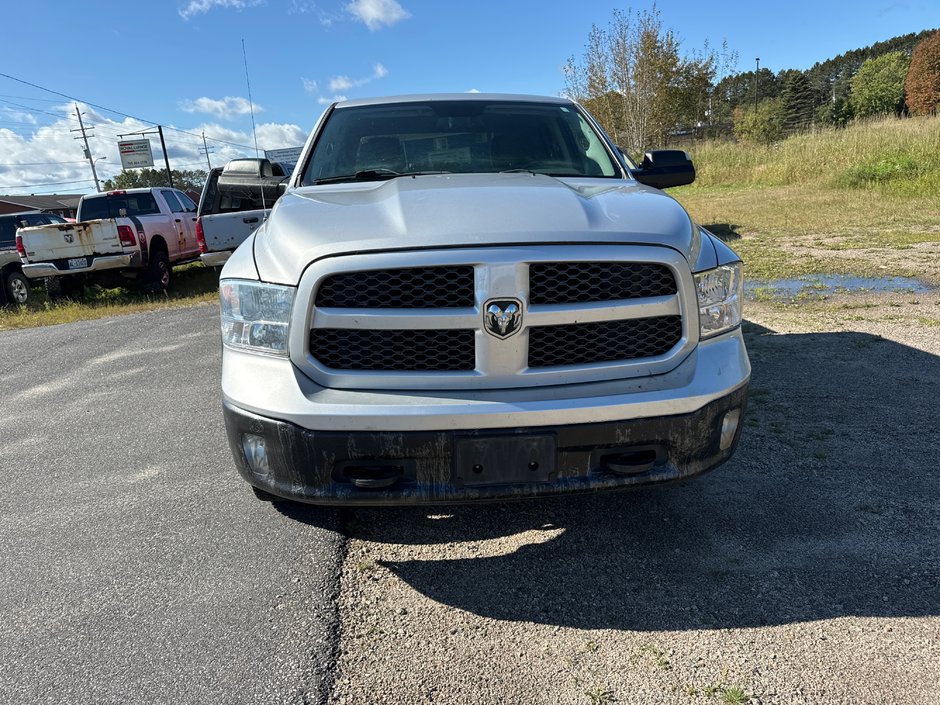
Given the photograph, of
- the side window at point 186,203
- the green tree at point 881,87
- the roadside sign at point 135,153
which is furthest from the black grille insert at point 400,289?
the roadside sign at point 135,153

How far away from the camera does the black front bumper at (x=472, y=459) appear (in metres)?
1.92

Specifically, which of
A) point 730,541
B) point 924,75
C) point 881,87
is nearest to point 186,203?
point 730,541

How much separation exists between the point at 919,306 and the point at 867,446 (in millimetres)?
3336

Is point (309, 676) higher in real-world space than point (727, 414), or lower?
lower

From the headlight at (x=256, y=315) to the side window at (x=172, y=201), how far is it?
11.7 metres

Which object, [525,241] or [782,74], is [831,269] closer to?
[525,241]

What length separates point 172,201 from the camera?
12836 millimetres

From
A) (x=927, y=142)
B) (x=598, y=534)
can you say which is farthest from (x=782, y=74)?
(x=598, y=534)

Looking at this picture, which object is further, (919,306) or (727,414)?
(919,306)

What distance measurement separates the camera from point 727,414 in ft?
6.89

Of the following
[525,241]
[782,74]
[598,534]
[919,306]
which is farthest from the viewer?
[782,74]

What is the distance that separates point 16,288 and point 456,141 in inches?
443

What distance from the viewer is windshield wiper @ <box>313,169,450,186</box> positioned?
3.07 m

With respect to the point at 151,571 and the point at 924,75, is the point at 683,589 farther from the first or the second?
the point at 924,75
